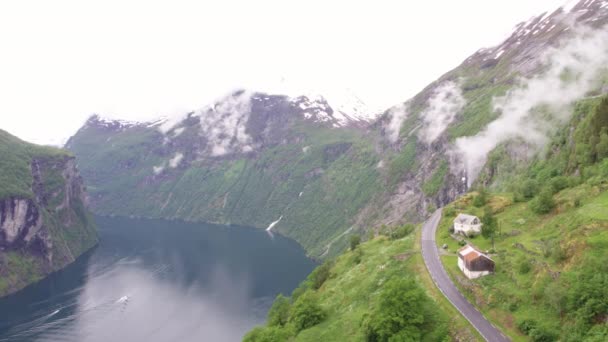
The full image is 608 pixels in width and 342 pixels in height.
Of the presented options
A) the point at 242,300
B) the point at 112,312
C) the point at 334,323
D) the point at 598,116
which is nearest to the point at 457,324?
the point at 334,323

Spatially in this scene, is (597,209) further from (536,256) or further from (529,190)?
(529,190)

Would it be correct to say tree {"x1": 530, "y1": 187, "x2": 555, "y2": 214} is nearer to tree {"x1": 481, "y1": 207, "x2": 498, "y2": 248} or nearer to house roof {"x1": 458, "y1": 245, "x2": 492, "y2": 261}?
tree {"x1": 481, "y1": 207, "x2": 498, "y2": 248}

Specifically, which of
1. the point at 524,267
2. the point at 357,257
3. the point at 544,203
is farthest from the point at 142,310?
the point at 524,267

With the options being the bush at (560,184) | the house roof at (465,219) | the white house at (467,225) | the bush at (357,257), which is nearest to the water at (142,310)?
the bush at (357,257)

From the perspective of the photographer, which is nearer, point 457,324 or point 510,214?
point 457,324

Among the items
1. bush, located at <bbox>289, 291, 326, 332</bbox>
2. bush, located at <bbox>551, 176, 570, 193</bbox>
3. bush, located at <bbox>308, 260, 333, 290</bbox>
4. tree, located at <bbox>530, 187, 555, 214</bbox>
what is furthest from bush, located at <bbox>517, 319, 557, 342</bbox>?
bush, located at <bbox>308, 260, 333, 290</bbox>

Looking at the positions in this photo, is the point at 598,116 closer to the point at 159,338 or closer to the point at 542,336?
the point at 542,336
